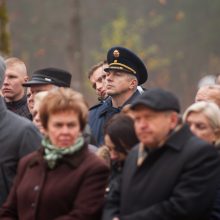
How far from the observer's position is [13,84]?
9.50 meters

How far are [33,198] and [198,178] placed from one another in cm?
119

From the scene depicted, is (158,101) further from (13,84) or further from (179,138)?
(13,84)

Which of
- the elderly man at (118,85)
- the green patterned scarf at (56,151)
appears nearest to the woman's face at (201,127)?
the green patterned scarf at (56,151)

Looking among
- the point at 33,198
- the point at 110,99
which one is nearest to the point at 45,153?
the point at 33,198

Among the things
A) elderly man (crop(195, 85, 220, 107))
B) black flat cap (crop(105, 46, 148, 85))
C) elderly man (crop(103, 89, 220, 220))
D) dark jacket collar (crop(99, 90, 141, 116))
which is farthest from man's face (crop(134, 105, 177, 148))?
black flat cap (crop(105, 46, 148, 85))

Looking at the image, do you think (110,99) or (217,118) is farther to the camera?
(110,99)

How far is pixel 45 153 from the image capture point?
6340 millimetres

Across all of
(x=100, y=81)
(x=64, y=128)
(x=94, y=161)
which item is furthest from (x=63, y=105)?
(x=100, y=81)

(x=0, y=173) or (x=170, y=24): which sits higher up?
(x=0, y=173)

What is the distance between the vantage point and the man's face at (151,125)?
5949mm

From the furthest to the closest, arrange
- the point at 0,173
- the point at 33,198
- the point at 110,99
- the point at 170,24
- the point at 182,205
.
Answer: the point at 170,24 → the point at 110,99 → the point at 0,173 → the point at 33,198 → the point at 182,205

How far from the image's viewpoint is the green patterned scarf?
6211 mm

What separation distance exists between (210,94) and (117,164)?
6.32 feet

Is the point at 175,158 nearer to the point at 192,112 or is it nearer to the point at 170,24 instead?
the point at 192,112
